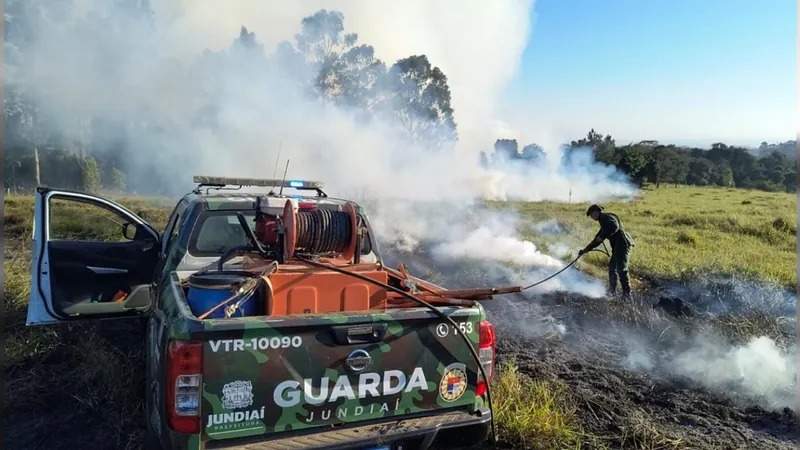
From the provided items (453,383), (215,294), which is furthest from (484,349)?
(215,294)

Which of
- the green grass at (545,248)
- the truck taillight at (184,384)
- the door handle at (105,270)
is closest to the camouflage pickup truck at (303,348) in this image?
the truck taillight at (184,384)

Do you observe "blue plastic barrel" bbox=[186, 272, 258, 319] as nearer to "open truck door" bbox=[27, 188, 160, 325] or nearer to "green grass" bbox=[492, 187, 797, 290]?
"open truck door" bbox=[27, 188, 160, 325]

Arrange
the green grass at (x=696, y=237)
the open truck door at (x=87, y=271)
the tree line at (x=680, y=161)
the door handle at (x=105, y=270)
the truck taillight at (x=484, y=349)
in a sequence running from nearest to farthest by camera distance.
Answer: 1. the truck taillight at (x=484, y=349)
2. the open truck door at (x=87, y=271)
3. the door handle at (x=105, y=270)
4. the green grass at (x=696, y=237)
5. the tree line at (x=680, y=161)

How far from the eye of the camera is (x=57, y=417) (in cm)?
428

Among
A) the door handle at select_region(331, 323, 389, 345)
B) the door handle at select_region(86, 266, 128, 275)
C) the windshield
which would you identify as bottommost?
the door handle at select_region(86, 266, 128, 275)

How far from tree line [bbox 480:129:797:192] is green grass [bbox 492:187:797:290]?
3729 millimetres

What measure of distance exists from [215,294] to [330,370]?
2.85 ft

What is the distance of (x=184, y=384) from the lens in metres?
2.60

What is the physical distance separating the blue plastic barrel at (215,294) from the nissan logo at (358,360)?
2.46ft

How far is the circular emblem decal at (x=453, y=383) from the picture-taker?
3.23 metres

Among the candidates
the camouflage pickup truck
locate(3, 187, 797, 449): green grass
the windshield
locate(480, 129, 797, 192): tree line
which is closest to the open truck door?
locate(3, 187, 797, 449): green grass

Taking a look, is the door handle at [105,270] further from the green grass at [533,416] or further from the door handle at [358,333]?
the green grass at [533,416]

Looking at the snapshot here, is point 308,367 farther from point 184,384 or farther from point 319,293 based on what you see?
point 319,293

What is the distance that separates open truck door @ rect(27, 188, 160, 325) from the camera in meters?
4.69
